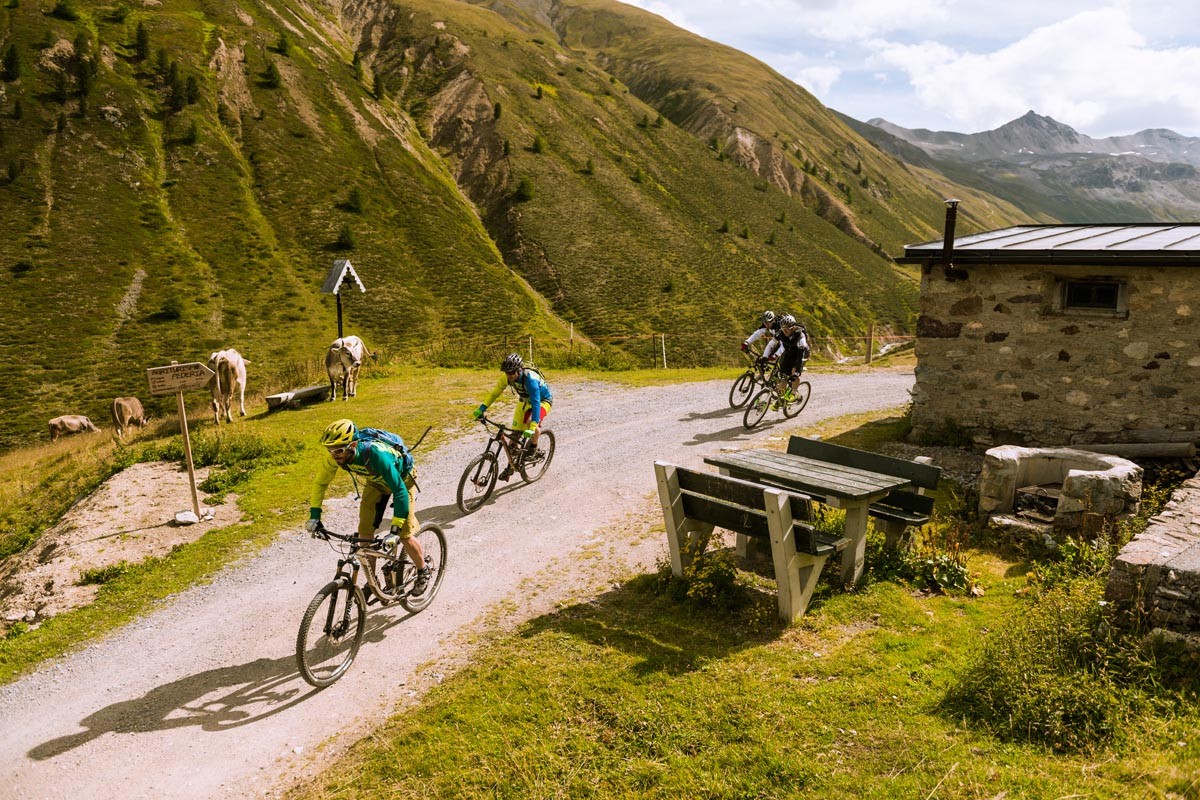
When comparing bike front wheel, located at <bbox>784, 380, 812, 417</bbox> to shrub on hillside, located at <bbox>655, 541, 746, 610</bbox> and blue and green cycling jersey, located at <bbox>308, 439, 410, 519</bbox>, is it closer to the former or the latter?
shrub on hillside, located at <bbox>655, 541, 746, 610</bbox>

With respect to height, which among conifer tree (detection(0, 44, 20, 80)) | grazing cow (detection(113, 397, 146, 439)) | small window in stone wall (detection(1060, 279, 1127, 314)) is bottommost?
grazing cow (detection(113, 397, 146, 439))

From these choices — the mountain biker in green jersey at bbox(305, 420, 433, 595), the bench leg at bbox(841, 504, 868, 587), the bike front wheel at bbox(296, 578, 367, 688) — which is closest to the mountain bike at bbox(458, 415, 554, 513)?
the mountain biker in green jersey at bbox(305, 420, 433, 595)

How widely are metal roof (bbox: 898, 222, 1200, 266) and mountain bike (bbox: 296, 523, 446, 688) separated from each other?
10066mm

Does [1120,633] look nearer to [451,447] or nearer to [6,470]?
[451,447]

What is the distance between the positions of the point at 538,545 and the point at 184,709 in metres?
4.52

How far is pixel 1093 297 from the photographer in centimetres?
1148

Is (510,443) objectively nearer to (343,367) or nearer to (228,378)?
(343,367)

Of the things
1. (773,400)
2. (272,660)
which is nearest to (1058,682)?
(272,660)

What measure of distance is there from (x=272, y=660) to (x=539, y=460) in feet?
19.1

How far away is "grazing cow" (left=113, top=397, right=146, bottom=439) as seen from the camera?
2224 centimetres

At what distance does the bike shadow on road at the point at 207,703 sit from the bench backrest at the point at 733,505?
415 centimetres

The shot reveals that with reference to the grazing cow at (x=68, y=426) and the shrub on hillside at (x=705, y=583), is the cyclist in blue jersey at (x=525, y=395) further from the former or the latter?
the grazing cow at (x=68, y=426)

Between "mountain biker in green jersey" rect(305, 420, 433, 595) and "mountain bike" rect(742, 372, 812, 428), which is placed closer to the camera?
"mountain biker in green jersey" rect(305, 420, 433, 595)

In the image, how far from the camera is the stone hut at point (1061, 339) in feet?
35.5
